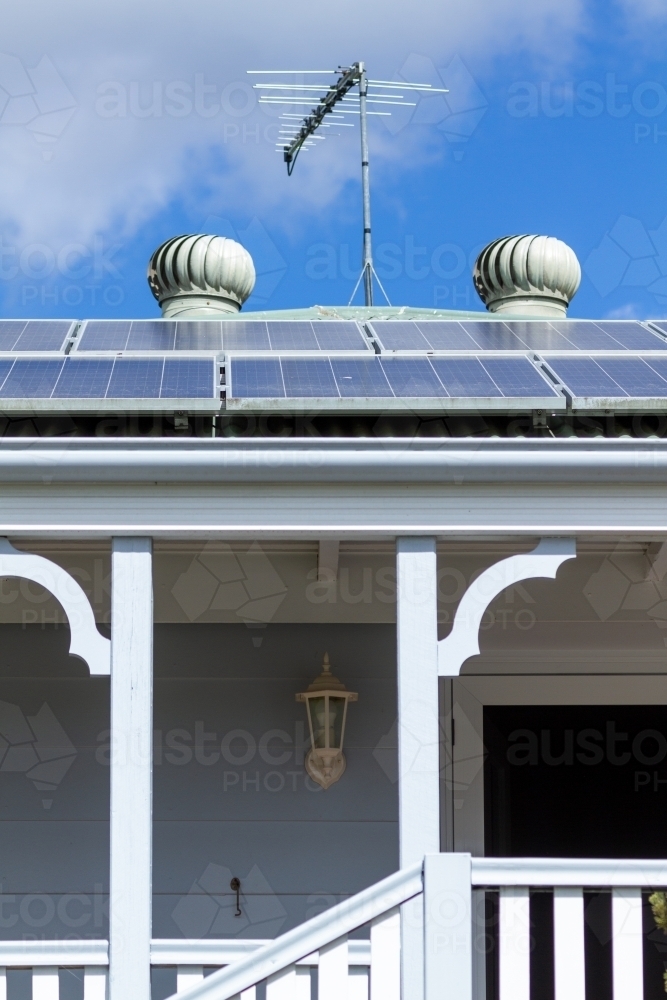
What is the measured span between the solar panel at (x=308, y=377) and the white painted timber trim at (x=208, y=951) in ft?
6.92

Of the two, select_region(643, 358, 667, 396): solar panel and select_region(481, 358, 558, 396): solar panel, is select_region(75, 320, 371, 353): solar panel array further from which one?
select_region(643, 358, 667, 396): solar panel

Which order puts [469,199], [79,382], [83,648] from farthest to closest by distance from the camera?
[469,199] → [79,382] → [83,648]

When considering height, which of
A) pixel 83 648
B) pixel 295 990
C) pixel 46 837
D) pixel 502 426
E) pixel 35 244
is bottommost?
pixel 295 990

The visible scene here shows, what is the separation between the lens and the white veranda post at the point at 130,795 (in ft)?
15.1

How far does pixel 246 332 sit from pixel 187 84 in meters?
2.27

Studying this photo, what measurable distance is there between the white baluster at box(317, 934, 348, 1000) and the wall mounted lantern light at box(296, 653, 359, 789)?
81.6 inches

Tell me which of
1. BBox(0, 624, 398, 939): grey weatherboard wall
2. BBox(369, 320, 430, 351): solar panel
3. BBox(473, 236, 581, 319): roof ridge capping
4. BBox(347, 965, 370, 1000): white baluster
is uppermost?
BBox(473, 236, 581, 319): roof ridge capping

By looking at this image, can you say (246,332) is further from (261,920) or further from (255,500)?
(261,920)

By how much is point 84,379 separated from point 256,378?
73 cm

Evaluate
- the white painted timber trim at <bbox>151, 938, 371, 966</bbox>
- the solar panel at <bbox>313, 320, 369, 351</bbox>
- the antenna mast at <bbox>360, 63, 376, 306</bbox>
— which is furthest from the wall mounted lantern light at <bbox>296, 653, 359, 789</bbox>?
the antenna mast at <bbox>360, 63, 376, 306</bbox>

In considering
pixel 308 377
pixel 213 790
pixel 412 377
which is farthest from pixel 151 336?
pixel 213 790

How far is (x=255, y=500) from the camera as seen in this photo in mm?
4887

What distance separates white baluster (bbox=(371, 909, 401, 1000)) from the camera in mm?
4238

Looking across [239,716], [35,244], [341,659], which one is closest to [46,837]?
[239,716]
